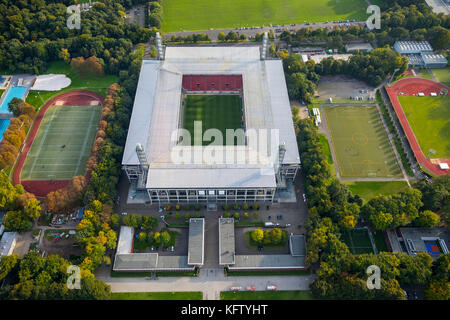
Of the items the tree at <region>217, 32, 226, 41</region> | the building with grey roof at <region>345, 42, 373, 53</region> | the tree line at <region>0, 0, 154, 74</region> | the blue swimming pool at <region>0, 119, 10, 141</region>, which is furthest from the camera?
the tree at <region>217, 32, 226, 41</region>

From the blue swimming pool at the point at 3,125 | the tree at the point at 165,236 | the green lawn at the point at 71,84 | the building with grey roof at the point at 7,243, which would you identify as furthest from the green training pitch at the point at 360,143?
the blue swimming pool at the point at 3,125

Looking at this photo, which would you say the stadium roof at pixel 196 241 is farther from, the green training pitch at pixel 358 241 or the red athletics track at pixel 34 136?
→ the red athletics track at pixel 34 136

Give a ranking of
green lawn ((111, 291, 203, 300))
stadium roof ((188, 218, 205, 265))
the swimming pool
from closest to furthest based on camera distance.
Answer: green lawn ((111, 291, 203, 300)) → stadium roof ((188, 218, 205, 265)) → the swimming pool

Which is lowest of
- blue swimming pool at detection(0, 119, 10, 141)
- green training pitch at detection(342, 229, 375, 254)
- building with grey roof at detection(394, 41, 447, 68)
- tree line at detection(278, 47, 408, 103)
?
green training pitch at detection(342, 229, 375, 254)

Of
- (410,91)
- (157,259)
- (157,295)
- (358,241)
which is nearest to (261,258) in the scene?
(157,259)

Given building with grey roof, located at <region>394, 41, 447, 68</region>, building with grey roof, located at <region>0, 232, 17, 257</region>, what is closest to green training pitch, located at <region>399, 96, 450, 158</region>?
building with grey roof, located at <region>394, 41, 447, 68</region>

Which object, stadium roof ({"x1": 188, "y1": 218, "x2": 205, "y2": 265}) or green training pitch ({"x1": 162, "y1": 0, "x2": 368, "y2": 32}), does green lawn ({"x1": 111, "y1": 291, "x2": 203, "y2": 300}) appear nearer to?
stadium roof ({"x1": 188, "y1": 218, "x2": 205, "y2": 265})

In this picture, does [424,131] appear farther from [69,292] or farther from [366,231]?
[69,292]

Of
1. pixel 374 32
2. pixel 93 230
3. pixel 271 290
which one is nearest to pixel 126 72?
pixel 93 230
